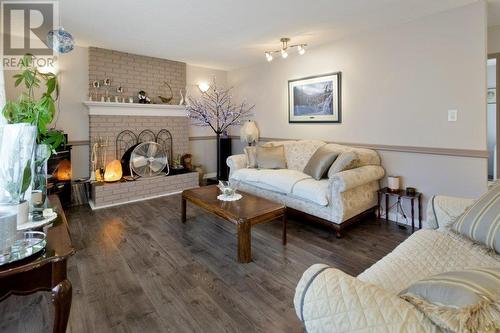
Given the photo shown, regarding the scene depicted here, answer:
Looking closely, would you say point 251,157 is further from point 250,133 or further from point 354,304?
point 354,304

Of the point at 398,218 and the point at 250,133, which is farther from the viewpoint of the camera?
the point at 250,133

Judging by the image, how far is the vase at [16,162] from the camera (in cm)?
127

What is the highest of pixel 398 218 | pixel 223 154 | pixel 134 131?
pixel 134 131

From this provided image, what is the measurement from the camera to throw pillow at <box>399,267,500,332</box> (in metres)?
0.65

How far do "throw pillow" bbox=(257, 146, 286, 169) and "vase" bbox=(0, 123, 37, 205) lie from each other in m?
2.96

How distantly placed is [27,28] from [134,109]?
162cm

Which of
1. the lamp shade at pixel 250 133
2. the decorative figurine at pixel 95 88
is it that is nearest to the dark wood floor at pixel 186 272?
the decorative figurine at pixel 95 88

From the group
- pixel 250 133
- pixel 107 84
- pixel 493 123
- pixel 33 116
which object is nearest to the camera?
pixel 33 116

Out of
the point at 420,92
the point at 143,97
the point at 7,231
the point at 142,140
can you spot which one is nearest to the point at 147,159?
the point at 142,140

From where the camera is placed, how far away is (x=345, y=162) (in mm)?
3020

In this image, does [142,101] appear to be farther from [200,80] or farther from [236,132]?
[236,132]

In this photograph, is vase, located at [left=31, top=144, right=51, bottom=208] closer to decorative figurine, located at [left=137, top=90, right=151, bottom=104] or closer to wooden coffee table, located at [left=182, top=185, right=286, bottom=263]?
wooden coffee table, located at [left=182, top=185, right=286, bottom=263]

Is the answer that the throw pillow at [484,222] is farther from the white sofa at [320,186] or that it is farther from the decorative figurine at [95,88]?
the decorative figurine at [95,88]

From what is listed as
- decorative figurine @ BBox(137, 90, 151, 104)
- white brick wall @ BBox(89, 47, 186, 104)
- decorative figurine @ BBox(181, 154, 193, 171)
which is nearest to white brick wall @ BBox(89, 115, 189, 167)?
decorative figurine @ BBox(181, 154, 193, 171)
